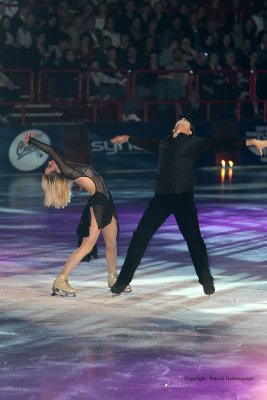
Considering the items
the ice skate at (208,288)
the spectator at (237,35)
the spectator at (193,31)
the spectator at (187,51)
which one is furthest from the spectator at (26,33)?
the ice skate at (208,288)

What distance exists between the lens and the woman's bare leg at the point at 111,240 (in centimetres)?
1170

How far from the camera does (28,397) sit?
7.70 metres

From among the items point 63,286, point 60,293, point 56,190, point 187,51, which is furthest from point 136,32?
point 56,190

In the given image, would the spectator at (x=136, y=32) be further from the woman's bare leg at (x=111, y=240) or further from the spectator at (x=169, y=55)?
the woman's bare leg at (x=111, y=240)

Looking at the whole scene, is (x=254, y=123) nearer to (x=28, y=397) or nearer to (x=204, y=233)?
(x=204, y=233)

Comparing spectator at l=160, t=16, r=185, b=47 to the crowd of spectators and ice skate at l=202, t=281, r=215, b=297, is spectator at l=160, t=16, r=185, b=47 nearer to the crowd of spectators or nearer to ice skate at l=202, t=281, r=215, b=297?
the crowd of spectators

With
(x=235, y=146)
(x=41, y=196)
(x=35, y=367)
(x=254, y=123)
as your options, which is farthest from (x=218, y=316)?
(x=254, y=123)

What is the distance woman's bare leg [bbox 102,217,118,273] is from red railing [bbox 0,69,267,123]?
14973mm

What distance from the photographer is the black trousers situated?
1120 cm

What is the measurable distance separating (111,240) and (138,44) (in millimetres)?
17427

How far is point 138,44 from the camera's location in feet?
94.2

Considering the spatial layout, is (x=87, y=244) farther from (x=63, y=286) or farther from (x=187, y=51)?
(x=187, y=51)

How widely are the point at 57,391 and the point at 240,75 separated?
23564 millimetres

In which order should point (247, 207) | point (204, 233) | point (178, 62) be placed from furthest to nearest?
1. point (178, 62)
2. point (247, 207)
3. point (204, 233)
